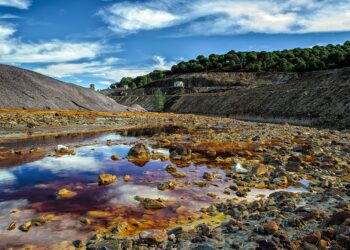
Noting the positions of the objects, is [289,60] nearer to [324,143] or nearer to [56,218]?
[324,143]

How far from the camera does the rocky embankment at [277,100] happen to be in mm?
55938

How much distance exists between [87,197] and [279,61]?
15134cm

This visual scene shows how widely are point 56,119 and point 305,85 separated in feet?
184

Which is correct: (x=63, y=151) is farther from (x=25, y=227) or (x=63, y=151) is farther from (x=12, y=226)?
(x=25, y=227)

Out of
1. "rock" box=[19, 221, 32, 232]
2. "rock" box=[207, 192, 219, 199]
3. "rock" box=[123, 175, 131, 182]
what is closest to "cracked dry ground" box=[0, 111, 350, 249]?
"rock" box=[207, 192, 219, 199]

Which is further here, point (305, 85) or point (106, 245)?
point (305, 85)

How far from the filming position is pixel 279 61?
152 m

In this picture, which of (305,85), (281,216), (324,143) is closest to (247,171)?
(281,216)

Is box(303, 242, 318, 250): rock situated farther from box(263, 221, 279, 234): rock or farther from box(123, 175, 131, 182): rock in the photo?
box(123, 175, 131, 182): rock

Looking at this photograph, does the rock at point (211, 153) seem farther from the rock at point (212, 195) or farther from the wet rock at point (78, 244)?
the wet rock at point (78, 244)

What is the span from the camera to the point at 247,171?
18.1 metres

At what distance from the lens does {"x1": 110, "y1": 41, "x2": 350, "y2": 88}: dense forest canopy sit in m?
120

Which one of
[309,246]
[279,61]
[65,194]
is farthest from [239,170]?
[279,61]

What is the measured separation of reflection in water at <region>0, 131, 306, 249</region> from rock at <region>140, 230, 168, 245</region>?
1.14 meters
